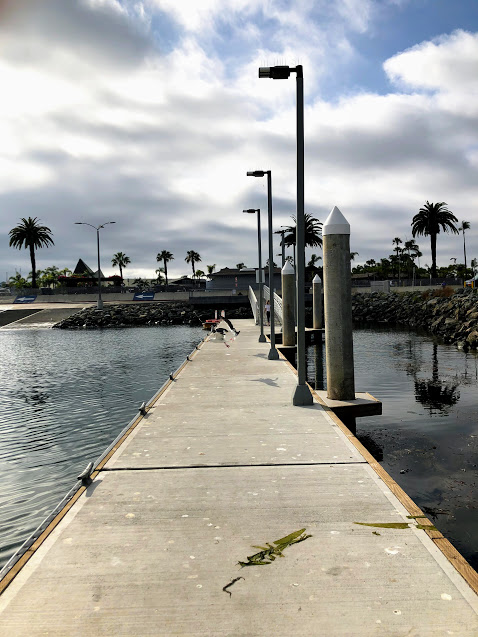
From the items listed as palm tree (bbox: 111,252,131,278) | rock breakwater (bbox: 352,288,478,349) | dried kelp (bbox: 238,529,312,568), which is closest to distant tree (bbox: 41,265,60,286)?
palm tree (bbox: 111,252,131,278)

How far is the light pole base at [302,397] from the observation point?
11.8 m

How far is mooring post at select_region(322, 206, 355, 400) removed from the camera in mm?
11797

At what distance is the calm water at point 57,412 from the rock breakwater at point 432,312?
61.6 ft

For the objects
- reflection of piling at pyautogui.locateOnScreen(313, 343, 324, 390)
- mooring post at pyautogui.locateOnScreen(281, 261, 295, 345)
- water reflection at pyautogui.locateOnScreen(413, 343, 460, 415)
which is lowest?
reflection of piling at pyautogui.locateOnScreen(313, 343, 324, 390)

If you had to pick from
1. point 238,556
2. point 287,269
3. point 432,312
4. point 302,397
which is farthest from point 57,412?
point 432,312

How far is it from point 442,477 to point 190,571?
6.52 metres

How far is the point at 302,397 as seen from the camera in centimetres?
1187

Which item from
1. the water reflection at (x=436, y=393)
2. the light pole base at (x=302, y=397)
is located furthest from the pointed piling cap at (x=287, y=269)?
the light pole base at (x=302, y=397)

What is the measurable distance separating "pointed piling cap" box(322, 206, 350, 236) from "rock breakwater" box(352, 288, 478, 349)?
873 inches

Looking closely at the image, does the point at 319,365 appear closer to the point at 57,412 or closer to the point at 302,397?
the point at 57,412

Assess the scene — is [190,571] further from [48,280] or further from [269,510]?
[48,280]

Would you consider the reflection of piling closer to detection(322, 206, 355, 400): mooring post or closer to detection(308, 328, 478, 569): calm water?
detection(308, 328, 478, 569): calm water

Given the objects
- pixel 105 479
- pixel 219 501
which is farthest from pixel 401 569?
pixel 105 479

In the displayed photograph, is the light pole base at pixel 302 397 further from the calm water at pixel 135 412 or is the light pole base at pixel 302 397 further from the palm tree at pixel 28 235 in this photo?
the palm tree at pixel 28 235
